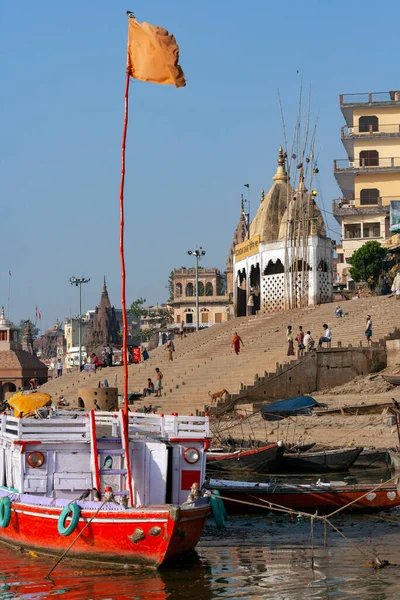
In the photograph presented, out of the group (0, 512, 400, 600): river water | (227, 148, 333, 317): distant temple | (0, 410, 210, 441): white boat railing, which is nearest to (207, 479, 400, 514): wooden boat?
(0, 512, 400, 600): river water

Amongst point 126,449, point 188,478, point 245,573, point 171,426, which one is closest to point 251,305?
point 171,426

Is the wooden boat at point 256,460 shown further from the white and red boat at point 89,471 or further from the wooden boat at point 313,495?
the white and red boat at point 89,471

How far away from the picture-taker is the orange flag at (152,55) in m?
15.9

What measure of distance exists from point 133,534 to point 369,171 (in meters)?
55.9

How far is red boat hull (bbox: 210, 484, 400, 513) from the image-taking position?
767 inches

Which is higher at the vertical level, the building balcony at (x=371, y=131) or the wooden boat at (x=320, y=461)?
the building balcony at (x=371, y=131)

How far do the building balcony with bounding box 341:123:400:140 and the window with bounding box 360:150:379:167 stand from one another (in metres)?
1.02

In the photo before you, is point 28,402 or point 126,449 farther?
point 28,402

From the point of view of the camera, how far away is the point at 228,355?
131 feet

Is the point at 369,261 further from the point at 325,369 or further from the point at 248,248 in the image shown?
the point at 325,369

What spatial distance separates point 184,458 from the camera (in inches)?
642

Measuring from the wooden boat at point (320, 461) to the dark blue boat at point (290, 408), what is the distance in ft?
16.2

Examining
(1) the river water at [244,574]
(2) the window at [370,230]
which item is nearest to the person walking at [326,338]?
(1) the river water at [244,574]

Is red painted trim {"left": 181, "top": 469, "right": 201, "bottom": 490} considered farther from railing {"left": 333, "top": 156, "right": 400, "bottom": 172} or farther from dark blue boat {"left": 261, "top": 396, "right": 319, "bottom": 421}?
railing {"left": 333, "top": 156, "right": 400, "bottom": 172}
